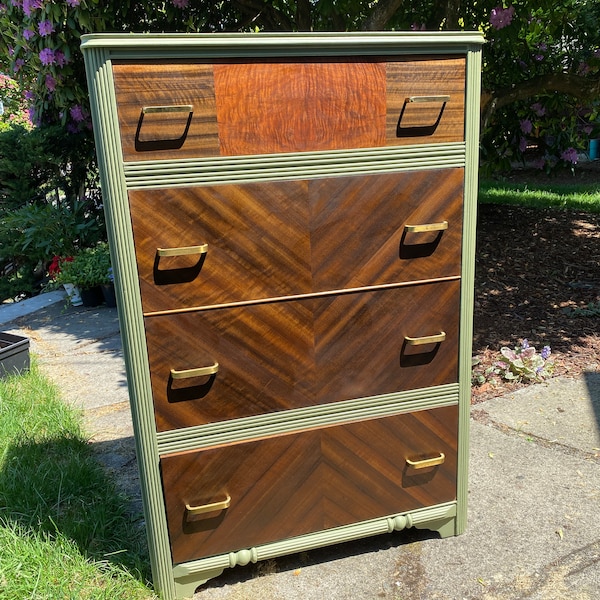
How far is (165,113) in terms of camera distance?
5.67 ft

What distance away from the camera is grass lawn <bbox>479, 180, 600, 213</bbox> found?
7488 millimetres

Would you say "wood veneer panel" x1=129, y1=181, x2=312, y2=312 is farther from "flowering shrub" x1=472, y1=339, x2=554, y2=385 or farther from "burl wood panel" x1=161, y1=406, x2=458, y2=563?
"flowering shrub" x1=472, y1=339, x2=554, y2=385

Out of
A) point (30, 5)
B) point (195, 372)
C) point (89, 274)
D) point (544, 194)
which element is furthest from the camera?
point (544, 194)

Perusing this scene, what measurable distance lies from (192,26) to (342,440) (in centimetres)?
373

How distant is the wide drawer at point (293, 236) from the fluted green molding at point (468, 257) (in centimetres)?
3

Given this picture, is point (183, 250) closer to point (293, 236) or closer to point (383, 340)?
point (293, 236)

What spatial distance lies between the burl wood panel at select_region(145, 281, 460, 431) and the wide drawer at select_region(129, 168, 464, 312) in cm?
6

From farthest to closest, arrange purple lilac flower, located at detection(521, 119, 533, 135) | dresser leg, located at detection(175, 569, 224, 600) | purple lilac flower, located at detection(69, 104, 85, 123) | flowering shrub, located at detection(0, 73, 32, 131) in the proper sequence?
1. flowering shrub, located at detection(0, 73, 32, 131)
2. purple lilac flower, located at detection(521, 119, 533, 135)
3. purple lilac flower, located at detection(69, 104, 85, 123)
4. dresser leg, located at detection(175, 569, 224, 600)

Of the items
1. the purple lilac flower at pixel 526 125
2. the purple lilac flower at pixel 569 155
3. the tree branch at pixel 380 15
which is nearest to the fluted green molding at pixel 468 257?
the tree branch at pixel 380 15

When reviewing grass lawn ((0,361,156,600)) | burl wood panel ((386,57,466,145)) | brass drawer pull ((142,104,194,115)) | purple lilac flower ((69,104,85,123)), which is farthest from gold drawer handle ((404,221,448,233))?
purple lilac flower ((69,104,85,123))

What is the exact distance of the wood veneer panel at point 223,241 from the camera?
1.81 metres

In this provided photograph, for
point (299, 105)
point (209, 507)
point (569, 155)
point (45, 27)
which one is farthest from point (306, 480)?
point (569, 155)

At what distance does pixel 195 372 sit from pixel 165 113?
76cm

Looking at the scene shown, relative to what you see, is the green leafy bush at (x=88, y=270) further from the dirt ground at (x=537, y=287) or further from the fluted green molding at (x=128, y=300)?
the fluted green molding at (x=128, y=300)
